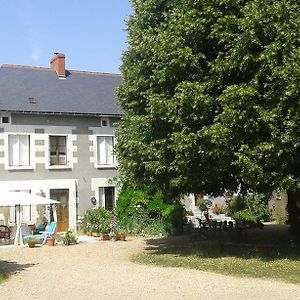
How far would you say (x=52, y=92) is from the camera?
85.4 feet

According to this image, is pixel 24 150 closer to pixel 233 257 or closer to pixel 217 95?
pixel 233 257

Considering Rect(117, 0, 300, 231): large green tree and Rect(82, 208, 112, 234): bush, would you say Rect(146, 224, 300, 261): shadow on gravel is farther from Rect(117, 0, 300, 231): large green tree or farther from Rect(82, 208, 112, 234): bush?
Rect(82, 208, 112, 234): bush

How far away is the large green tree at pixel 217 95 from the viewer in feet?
39.8

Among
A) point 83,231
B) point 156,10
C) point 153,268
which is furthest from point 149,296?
point 83,231

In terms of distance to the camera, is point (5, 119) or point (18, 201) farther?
point (5, 119)

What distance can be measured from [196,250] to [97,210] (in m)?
8.83

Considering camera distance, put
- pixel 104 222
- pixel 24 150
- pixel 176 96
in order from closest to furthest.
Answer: pixel 176 96
pixel 104 222
pixel 24 150

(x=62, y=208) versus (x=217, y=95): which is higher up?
(x=217, y=95)

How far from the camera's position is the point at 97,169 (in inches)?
1022

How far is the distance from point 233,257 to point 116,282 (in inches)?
183

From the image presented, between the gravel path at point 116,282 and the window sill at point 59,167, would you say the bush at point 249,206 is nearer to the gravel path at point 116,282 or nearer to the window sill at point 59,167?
the window sill at point 59,167

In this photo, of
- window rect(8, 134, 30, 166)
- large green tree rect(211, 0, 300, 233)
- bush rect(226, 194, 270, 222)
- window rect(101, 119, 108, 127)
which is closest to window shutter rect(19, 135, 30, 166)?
window rect(8, 134, 30, 166)

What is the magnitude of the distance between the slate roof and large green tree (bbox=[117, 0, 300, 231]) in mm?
10706

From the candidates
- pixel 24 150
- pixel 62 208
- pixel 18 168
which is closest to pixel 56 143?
pixel 24 150
